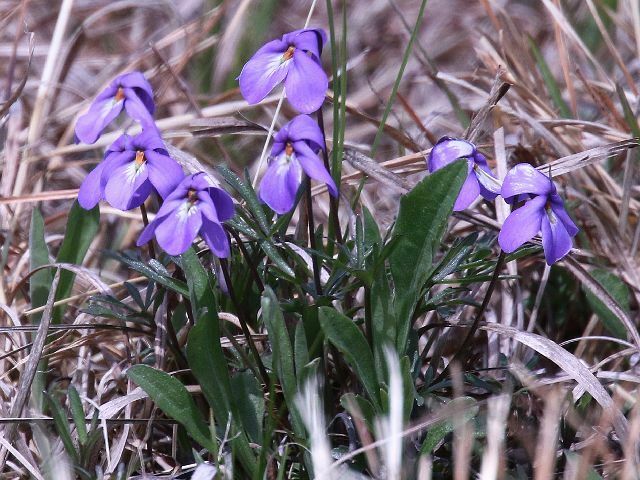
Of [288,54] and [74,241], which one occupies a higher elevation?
[288,54]

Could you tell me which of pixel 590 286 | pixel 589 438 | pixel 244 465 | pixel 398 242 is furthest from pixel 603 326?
pixel 244 465

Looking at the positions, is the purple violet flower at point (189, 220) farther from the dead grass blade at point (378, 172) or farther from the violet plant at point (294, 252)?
the dead grass blade at point (378, 172)

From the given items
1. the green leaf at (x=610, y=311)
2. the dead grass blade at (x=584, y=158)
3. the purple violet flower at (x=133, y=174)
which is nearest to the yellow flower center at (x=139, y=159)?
the purple violet flower at (x=133, y=174)

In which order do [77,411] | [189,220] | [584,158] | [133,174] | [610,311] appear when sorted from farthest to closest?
[610,311], [584,158], [77,411], [133,174], [189,220]

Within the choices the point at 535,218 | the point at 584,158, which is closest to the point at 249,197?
the point at 535,218

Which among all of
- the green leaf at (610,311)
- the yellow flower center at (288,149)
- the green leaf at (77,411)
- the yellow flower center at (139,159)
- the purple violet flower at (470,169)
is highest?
the yellow flower center at (139,159)

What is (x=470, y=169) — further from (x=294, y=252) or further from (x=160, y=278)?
(x=160, y=278)
